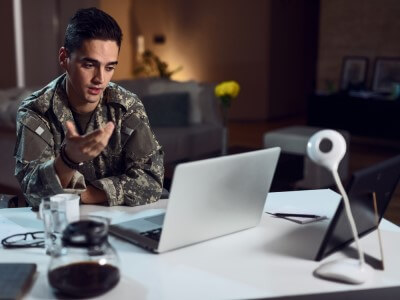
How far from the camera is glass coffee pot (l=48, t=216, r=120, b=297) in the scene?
1106mm

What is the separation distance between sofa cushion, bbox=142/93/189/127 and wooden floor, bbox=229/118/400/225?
1344mm

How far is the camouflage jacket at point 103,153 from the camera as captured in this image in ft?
5.62

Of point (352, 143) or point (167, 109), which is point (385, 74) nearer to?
point (352, 143)

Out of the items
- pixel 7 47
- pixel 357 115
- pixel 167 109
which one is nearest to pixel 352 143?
pixel 357 115

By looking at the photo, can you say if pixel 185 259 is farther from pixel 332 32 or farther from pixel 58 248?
pixel 332 32

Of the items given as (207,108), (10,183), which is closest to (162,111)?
(207,108)

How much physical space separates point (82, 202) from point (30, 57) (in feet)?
17.8

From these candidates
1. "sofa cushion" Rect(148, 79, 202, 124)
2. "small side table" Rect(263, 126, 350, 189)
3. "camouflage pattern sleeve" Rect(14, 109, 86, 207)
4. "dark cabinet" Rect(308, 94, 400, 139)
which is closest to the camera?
"camouflage pattern sleeve" Rect(14, 109, 86, 207)

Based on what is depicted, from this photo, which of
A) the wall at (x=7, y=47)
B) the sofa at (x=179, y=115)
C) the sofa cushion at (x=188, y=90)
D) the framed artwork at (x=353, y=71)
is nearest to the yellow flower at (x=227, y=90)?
the sofa at (x=179, y=115)

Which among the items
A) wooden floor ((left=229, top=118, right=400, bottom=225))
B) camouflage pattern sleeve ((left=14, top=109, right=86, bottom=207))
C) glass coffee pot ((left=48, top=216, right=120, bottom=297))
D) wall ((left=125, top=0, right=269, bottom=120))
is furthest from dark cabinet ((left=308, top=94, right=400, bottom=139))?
glass coffee pot ((left=48, top=216, right=120, bottom=297))

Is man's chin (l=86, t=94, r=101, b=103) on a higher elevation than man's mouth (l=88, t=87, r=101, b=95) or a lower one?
lower

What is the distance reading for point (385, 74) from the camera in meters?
6.70

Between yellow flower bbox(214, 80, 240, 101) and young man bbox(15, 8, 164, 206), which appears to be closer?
young man bbox(15, 8, 164, 206)

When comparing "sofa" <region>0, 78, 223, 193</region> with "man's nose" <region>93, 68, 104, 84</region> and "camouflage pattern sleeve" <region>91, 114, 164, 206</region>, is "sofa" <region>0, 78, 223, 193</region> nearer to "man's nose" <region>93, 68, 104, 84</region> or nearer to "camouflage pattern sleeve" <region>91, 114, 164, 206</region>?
"camouflage pattern sleeve" <region>91, 114, 164, 206</region>
